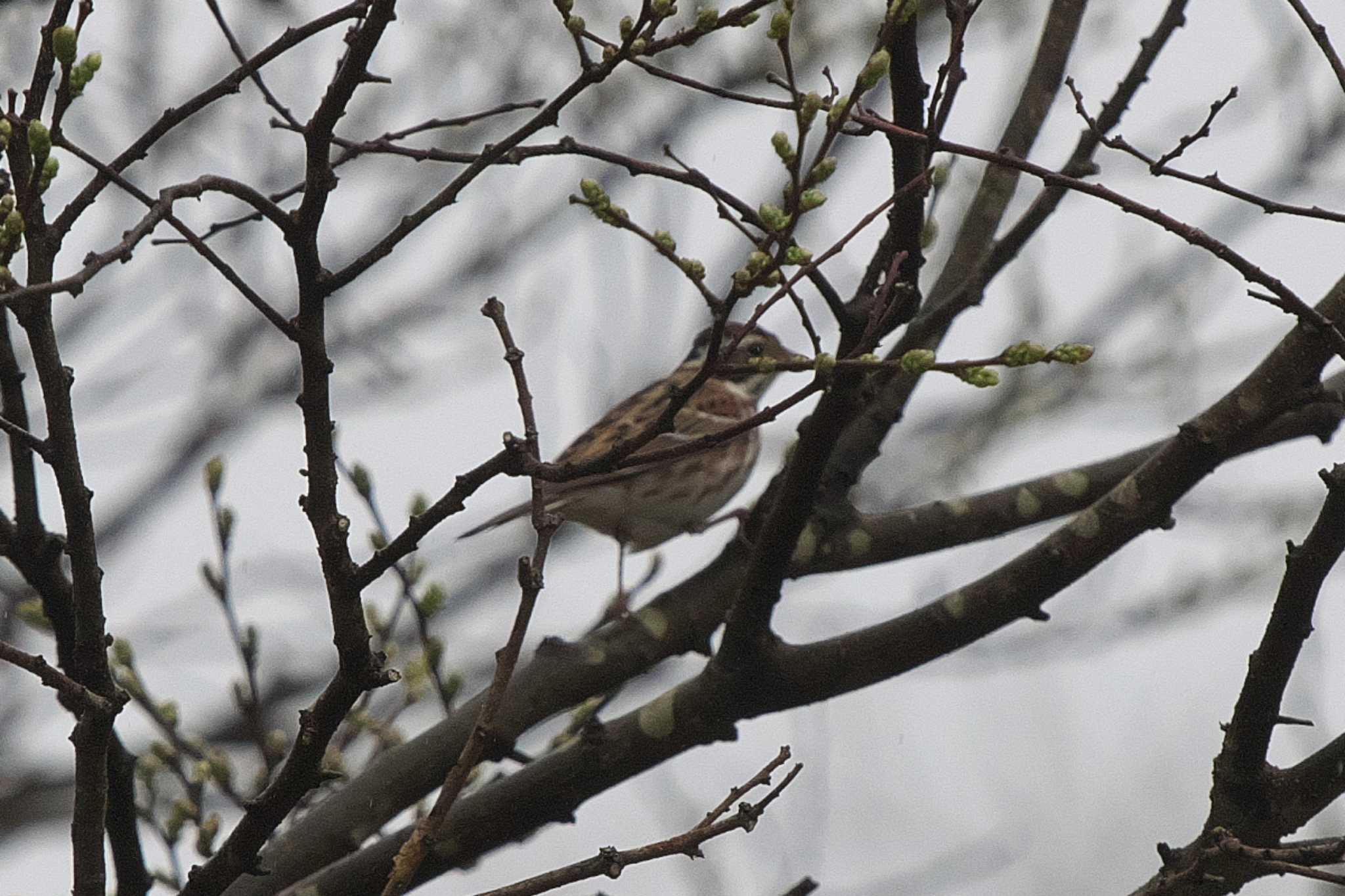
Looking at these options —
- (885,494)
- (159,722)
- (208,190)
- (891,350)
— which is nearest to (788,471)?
(891,350)

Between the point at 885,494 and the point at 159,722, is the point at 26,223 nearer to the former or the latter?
the point at 159,722

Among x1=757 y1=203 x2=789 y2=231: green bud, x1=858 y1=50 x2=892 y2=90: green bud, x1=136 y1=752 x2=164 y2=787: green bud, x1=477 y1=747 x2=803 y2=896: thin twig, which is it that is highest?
x1=136 y1=752 x2=164 y2=787: green bud

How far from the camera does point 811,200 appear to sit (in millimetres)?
2893

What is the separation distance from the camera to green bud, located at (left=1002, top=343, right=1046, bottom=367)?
9.04ft

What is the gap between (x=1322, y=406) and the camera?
4.58 metres

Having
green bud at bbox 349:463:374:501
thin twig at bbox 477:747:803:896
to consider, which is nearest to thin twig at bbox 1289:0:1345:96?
thin twig at bbox 477:747:803:896

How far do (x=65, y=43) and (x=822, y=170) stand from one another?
1199 mm

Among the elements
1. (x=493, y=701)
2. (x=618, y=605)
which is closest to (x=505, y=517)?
(x=618, y=605)

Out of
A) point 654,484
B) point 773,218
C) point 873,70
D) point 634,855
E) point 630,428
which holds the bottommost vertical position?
point 634,855

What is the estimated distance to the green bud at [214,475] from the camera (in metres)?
4.98

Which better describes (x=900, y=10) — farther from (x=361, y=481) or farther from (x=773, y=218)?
(x=361, y=481)

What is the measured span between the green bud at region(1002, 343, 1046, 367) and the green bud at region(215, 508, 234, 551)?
2714 millimetres

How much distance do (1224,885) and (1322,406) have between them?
5.80ft

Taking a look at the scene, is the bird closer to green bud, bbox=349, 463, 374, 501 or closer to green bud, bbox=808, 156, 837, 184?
green bud, bbox=349, 463, 374, 501
